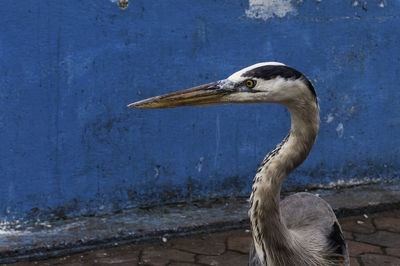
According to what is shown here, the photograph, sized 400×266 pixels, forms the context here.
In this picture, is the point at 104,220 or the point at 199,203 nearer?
Answer: the point at 104,220

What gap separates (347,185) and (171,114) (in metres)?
1.82

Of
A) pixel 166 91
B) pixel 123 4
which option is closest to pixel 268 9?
pixel 166 91

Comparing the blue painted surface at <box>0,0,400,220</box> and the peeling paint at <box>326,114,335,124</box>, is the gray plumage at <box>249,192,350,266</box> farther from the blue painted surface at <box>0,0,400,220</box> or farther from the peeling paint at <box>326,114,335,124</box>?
the peeling paint at <box>326,114,335,124</box>

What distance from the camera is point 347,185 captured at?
16.7 feet

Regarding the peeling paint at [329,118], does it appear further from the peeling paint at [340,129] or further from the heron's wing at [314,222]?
the heron's wing at [314,222]

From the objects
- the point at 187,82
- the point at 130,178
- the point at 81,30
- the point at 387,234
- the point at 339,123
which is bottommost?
the point at 387,234

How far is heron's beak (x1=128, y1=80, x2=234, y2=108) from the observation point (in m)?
2.62

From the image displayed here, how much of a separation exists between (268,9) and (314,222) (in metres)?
2.05

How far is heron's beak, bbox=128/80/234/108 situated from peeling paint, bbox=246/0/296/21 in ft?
6.74

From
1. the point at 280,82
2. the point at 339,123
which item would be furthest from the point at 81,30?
the point at 339,123

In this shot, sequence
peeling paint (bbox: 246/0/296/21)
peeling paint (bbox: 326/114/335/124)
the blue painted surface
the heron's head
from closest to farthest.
A: the heron's head
the blue painted surface
peeling paint (bbox: 246/0/296/21)
peeling paint (bbox: 326/114/335/124)

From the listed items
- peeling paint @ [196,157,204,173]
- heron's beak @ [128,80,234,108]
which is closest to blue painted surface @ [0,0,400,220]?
peeling paint @ [196,157,204,173]

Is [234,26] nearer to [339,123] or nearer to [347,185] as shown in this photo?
[339,123]

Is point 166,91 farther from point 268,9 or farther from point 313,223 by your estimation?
point 313,223
